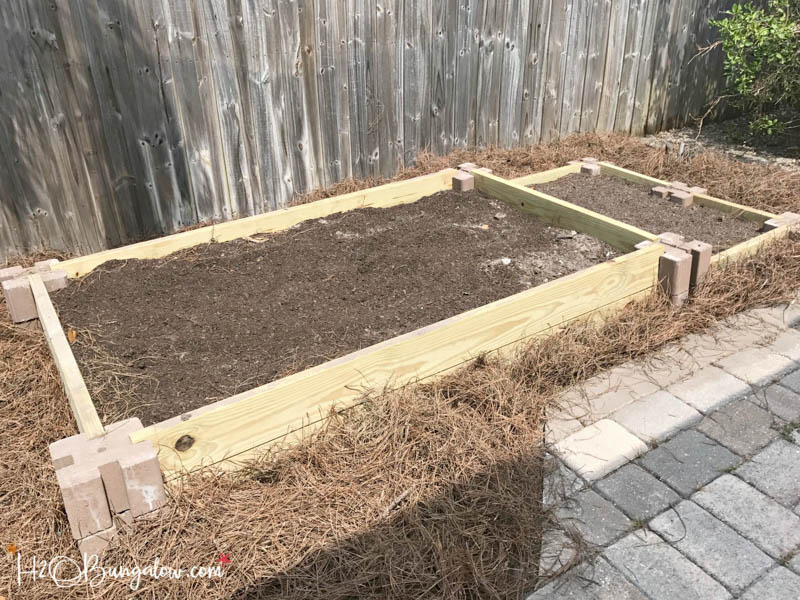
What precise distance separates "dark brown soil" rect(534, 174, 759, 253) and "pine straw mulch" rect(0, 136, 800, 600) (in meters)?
1.73

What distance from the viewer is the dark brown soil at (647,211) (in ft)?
15.4

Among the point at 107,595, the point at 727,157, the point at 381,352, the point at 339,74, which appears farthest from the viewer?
the point at 727,157

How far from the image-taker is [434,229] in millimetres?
4598

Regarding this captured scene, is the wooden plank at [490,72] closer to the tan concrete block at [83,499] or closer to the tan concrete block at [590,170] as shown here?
the tan concrete block at [590,170]

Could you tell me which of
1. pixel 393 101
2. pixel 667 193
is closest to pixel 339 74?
pixel 393 101

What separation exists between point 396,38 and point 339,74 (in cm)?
62

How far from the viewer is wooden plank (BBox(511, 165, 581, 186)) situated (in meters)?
5.46

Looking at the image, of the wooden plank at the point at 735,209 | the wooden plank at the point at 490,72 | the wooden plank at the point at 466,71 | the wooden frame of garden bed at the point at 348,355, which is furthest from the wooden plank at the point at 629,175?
the wooden plank at the point at 466,71

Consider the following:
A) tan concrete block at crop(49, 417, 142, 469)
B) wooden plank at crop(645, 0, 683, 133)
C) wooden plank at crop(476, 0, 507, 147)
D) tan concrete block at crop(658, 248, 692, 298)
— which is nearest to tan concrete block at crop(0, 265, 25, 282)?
tan concrete block at crop(49, 417, 142, 469)

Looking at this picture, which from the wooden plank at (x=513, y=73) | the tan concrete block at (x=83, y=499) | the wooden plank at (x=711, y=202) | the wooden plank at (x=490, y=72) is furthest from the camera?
the wooden plank at (x=513, y=73)

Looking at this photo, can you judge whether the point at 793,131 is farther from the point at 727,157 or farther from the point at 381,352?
the point at 381,352

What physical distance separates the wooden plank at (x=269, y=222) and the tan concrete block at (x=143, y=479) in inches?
75.0

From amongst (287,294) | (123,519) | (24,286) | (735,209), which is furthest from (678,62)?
(123,519)

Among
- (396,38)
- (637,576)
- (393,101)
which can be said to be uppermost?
(396,38)
